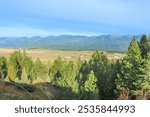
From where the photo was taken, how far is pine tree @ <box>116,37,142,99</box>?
241 feet

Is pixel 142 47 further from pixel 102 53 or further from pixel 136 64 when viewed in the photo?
pixel 102 53

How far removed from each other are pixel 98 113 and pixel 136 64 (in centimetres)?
6294

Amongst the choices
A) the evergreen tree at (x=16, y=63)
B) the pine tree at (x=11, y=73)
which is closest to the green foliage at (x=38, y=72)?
the evergreen tree at (x=16, y=63)

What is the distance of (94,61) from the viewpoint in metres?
116

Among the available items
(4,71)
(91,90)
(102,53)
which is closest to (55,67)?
(4,71)

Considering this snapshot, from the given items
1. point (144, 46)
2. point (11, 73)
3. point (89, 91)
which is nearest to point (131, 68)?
point (144, 46)

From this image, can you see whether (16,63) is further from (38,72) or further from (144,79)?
(144,79)

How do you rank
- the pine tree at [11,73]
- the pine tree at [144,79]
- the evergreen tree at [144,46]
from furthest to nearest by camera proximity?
the pine tree at [11,73] < the evergreen tree at [144,46] < the pine tree at [144,79]

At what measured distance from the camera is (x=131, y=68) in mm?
74938

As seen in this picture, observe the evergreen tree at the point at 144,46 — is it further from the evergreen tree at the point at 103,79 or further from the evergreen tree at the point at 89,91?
the evergreen tree at the point at 89,91

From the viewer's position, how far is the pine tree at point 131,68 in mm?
73394

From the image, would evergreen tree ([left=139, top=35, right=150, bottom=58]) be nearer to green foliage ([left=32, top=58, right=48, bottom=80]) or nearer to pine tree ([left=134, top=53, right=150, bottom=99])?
pine tree ([left=134, top=53, right=150, bottom=99])

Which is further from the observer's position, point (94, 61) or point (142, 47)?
point (94, 61)

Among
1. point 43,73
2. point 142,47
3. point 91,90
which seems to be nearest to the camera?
point 91,90
